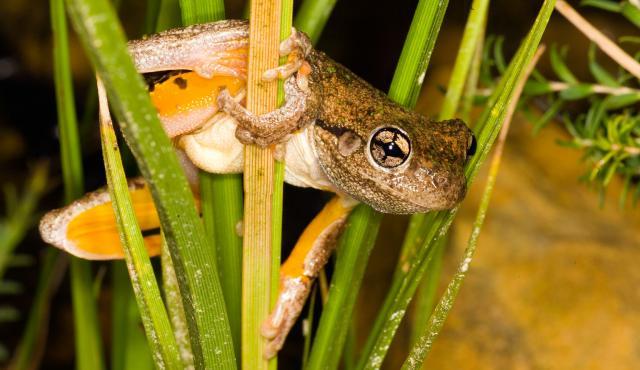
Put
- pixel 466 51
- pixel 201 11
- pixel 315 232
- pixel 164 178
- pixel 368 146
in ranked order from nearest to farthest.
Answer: pixel 164 178, pixel 201 11, pixel 368 146, pixel 466 51, pixel 315 232

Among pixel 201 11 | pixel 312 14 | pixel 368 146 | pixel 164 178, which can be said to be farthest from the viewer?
pixel 312 14

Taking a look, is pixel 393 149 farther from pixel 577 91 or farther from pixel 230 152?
pixel 577 91

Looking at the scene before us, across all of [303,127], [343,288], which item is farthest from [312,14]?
[343,288]

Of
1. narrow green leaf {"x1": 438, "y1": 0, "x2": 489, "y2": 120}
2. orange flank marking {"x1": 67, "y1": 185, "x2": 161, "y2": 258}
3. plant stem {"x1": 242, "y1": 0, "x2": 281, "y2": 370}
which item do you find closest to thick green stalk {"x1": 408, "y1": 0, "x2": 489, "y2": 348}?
narrow green leaf {"x1": 438, "y1": 0, "x2": 489, "y2": 120}

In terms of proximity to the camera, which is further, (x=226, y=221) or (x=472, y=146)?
(x=472, y=146)

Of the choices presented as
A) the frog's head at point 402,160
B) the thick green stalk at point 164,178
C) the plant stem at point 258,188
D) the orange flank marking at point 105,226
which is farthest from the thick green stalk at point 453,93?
the orange flank marking at point 105,226

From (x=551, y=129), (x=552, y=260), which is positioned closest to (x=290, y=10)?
(x=552, y=260)
